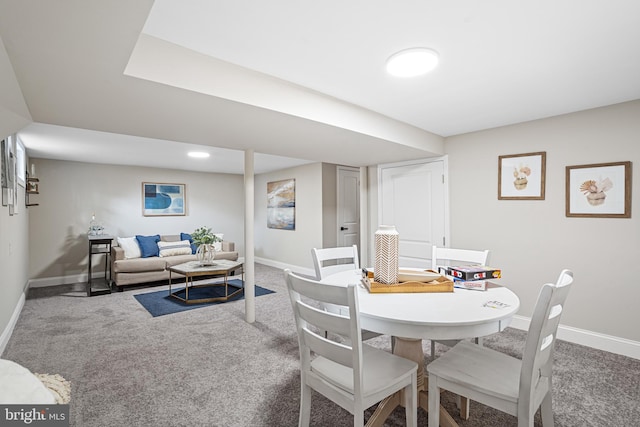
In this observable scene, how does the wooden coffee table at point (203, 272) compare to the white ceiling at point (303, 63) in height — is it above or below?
below

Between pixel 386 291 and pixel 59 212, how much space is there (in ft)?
20.5

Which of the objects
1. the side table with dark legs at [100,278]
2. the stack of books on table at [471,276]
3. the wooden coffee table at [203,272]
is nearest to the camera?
the stack of books on table at [471,276]

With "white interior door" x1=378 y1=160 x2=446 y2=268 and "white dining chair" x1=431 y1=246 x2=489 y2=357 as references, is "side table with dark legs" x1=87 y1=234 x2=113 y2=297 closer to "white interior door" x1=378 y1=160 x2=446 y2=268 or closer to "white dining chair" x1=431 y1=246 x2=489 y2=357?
"white interior door" x1=378 y1=160 x2=446 y2=268

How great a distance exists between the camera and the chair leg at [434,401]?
1.50m

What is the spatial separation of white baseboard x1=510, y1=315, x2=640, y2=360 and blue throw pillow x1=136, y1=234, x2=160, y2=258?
613 cm

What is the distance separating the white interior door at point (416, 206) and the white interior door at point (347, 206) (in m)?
1.66

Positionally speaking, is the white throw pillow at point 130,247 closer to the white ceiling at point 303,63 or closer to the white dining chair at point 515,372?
the white ceiling at point 303,63

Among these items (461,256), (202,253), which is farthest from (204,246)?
(461,256)

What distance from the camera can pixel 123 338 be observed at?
3068mm

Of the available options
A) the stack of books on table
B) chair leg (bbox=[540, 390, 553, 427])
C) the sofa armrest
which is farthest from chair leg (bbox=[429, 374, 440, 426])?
the sofa armrest

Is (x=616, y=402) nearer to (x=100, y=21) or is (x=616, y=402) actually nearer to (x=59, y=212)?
(x=100, y=21)

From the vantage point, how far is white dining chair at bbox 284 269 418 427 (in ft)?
4.36

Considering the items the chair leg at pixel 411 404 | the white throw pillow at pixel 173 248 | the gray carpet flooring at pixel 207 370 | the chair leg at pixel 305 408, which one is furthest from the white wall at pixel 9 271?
the chair leg at pixel 411 404

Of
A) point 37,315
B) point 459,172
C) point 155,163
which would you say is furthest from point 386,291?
point 155,163
